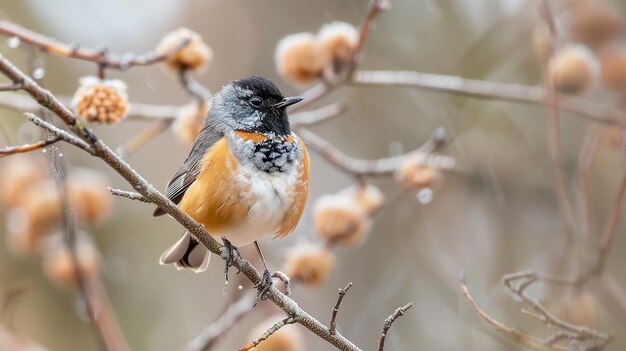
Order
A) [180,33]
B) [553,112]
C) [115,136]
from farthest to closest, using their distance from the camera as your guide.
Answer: [115,136], [180,33], [553,112]

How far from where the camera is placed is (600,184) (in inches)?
212

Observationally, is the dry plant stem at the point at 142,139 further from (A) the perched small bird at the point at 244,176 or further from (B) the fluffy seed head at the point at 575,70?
(B) the fluffy seed head at the point at 575,70

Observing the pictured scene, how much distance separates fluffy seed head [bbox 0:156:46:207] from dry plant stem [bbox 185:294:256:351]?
1.35 meters

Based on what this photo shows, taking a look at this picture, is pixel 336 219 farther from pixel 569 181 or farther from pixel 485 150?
pixel 569 181

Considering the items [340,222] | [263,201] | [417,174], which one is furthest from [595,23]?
[263,201]

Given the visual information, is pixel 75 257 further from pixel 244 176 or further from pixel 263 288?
pixel 244 176

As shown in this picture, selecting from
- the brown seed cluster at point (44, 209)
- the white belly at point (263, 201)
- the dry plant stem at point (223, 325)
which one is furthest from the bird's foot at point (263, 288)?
the brown seed cluster at point (44, 209)

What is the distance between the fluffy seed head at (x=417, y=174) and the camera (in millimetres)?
4195

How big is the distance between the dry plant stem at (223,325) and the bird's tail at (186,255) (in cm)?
35

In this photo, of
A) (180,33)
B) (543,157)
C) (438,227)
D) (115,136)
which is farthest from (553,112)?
(115,136)

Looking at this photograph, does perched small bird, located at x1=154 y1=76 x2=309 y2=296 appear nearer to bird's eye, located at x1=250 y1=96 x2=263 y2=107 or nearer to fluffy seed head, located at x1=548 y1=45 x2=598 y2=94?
bird's eye, located at x1=250 y1=96 x2=263 y2=107

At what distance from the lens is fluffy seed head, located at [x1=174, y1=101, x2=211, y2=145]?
4.00 meters

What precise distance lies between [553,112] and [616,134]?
3.19 feet

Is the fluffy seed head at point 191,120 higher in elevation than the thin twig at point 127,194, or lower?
higher
